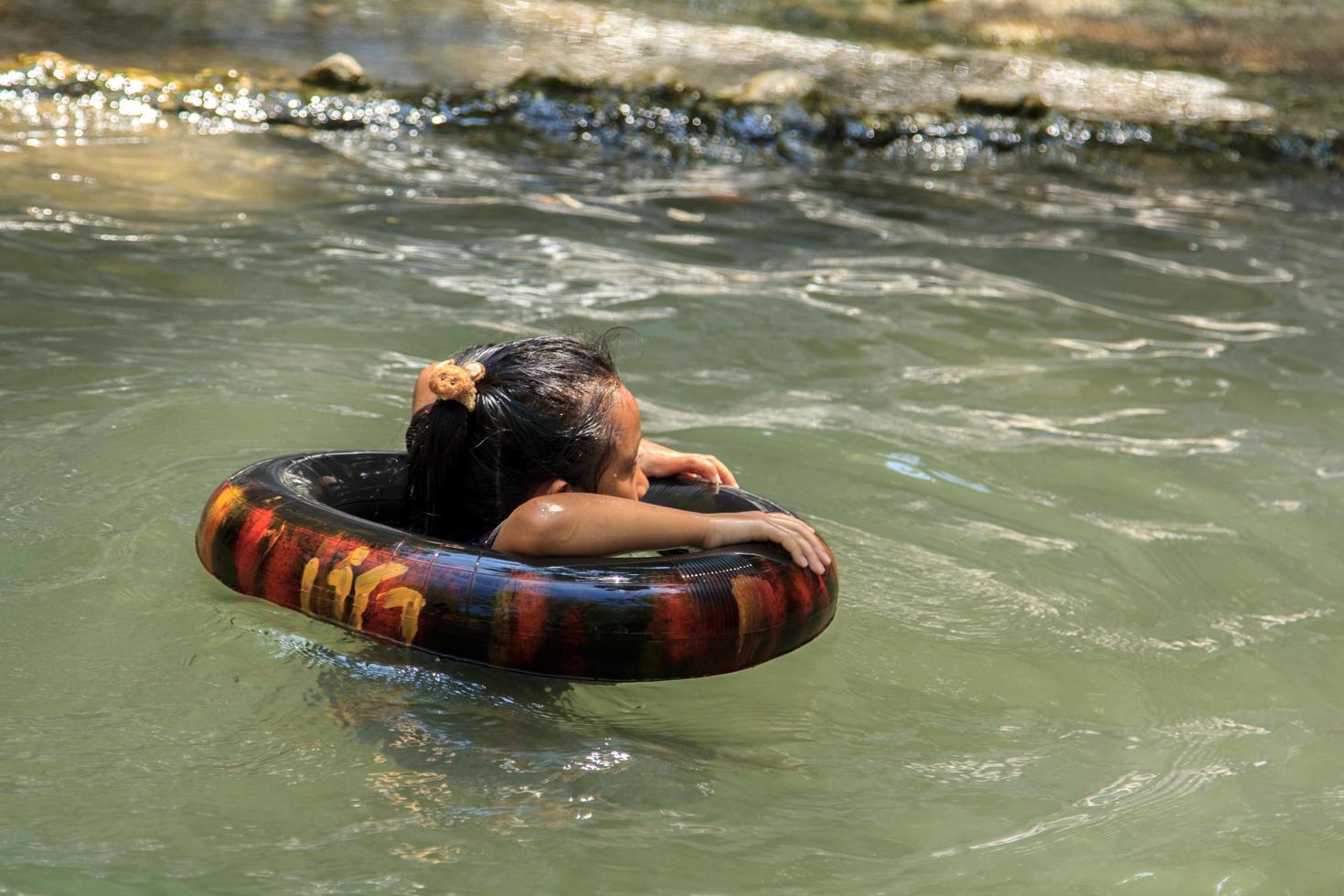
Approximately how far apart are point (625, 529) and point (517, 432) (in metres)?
0.35

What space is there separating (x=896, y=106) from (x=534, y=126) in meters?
2.77

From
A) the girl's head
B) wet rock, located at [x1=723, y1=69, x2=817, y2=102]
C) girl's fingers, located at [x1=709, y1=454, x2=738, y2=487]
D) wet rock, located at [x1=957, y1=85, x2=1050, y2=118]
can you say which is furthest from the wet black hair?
wet rock, located at [x1=957, y1=85, x2=1050, y2=118]

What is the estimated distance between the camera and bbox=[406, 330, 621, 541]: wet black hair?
345cm

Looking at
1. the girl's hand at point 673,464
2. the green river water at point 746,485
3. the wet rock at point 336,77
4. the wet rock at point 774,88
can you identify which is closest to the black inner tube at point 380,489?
the girl's hand at point 673,464

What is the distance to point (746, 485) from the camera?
A: 475cm

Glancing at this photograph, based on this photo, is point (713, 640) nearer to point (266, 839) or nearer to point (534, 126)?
point (266, 839)

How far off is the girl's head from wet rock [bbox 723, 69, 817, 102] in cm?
701

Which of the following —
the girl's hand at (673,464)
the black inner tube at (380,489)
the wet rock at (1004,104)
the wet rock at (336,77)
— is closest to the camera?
the black inner tube at (380,489)

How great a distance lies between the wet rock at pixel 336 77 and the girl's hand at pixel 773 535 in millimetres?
6914

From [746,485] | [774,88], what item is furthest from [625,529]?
[774,88]

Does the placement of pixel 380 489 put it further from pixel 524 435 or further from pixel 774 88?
pixel 774 88

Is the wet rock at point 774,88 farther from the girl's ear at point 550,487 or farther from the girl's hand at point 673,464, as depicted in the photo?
the girl's ear at point 550,487

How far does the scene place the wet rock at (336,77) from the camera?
9.59m

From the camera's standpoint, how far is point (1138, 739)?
339 centimetres
